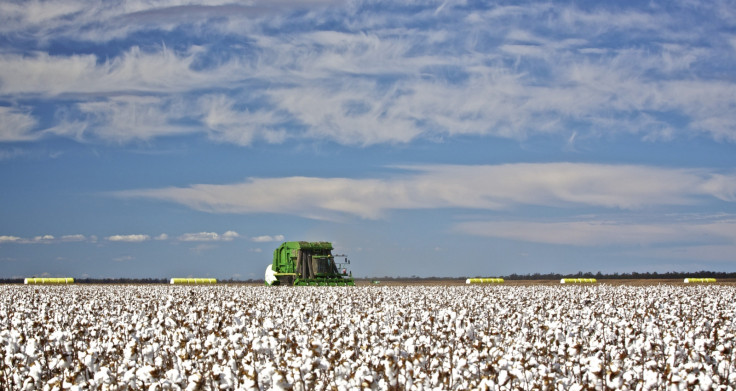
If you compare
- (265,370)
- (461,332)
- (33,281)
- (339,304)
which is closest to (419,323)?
(461,332)

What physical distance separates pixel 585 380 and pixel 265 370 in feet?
15.5

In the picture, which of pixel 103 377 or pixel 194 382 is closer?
pixel 194 382

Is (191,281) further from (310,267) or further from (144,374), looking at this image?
(144,374)

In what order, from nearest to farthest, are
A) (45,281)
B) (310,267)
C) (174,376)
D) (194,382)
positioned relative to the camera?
1. (194,382)
2. (174,376)
3. (310,267)
4. (45,281)

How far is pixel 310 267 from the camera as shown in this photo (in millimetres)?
54031

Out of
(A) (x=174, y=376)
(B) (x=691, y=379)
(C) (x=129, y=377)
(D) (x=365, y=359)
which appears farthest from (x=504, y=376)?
(C) (x=129, y=377)

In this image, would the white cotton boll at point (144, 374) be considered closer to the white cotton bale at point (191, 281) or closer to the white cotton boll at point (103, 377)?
the white cotton boll at point (103, 377)

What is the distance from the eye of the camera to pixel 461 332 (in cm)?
1338

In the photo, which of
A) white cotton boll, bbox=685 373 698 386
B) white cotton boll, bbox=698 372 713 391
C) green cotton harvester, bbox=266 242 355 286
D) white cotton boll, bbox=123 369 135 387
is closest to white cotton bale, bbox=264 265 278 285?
green cotton harvester, bbox=266 242 355 286

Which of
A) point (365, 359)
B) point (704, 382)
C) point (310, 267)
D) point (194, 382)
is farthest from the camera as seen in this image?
point (310, 267)

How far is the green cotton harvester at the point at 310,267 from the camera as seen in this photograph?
175ft

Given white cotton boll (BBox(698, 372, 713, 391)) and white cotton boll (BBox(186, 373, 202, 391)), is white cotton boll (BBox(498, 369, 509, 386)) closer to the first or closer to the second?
white cotton boll (BBox(698, 372, 713, 391))

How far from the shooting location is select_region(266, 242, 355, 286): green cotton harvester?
53406 millimetres

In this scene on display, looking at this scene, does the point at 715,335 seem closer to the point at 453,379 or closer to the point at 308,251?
the point at 453,379
